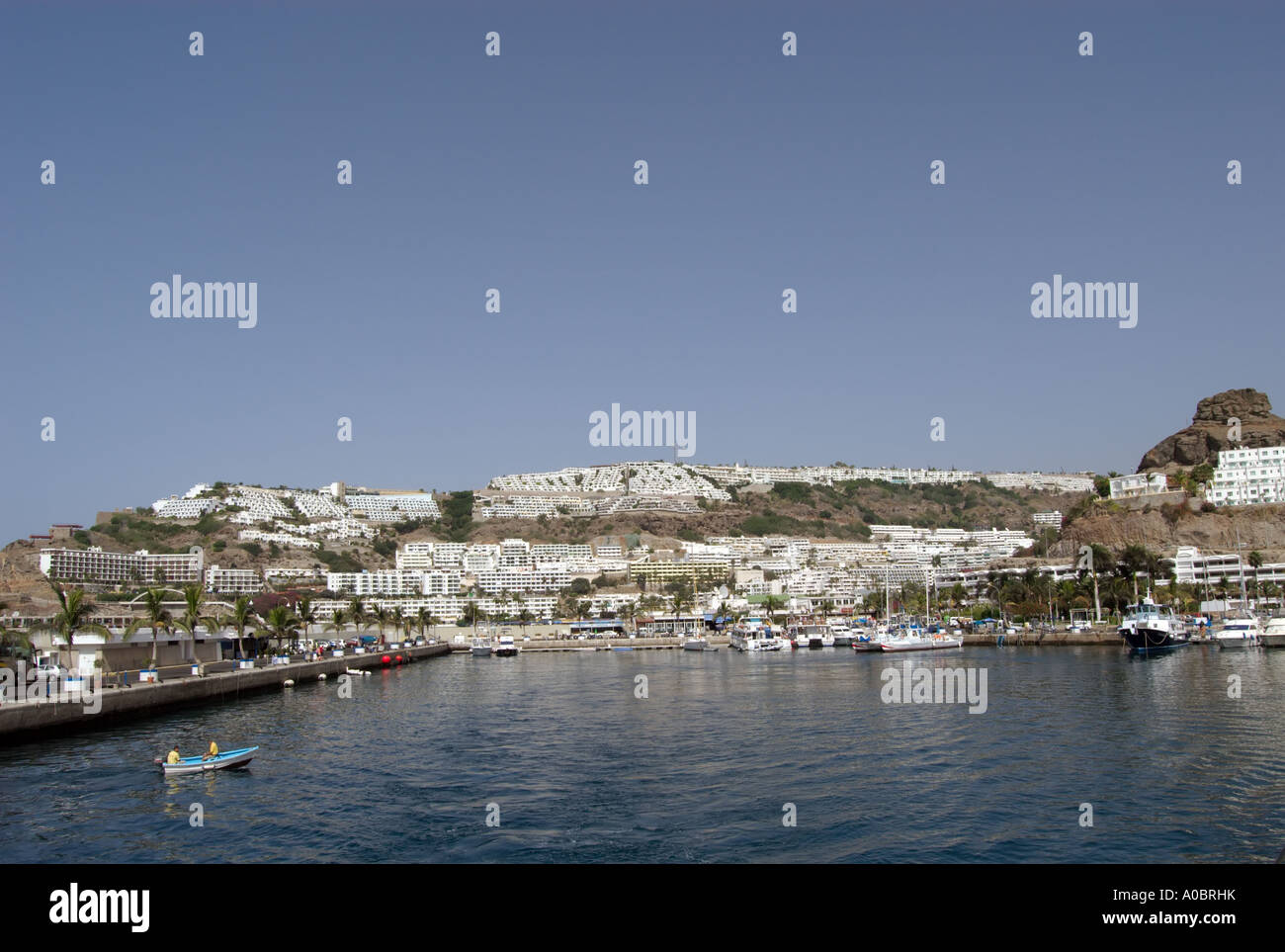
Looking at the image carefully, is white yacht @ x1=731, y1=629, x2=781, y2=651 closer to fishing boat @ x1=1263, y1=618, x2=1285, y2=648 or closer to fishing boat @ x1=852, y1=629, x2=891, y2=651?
fishing boat @ x1=852, y1=629, x2=891, y2=651

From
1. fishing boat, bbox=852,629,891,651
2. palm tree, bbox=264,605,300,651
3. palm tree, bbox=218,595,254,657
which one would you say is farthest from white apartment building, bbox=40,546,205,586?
fishing boat, bbox=852,629,891,651

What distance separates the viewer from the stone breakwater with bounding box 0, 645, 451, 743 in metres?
33.7

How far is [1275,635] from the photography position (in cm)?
7438

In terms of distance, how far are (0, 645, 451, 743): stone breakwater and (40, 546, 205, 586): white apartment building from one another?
385 ft

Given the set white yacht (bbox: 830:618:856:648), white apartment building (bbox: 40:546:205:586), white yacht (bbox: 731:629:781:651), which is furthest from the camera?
white apartment building (bbox: 40:546:205:586)

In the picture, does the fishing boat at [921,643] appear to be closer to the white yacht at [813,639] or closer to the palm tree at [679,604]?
the white yacht at [813,639]

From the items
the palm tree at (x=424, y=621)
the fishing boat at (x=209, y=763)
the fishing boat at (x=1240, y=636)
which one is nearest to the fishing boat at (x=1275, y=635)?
the fishing boat at (x=1240, y=636)

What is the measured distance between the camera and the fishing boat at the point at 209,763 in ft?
90.5

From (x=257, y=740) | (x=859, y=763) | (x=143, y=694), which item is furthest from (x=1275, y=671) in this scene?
(x=143, y=694)

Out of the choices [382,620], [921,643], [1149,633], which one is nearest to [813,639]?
[921,643]
